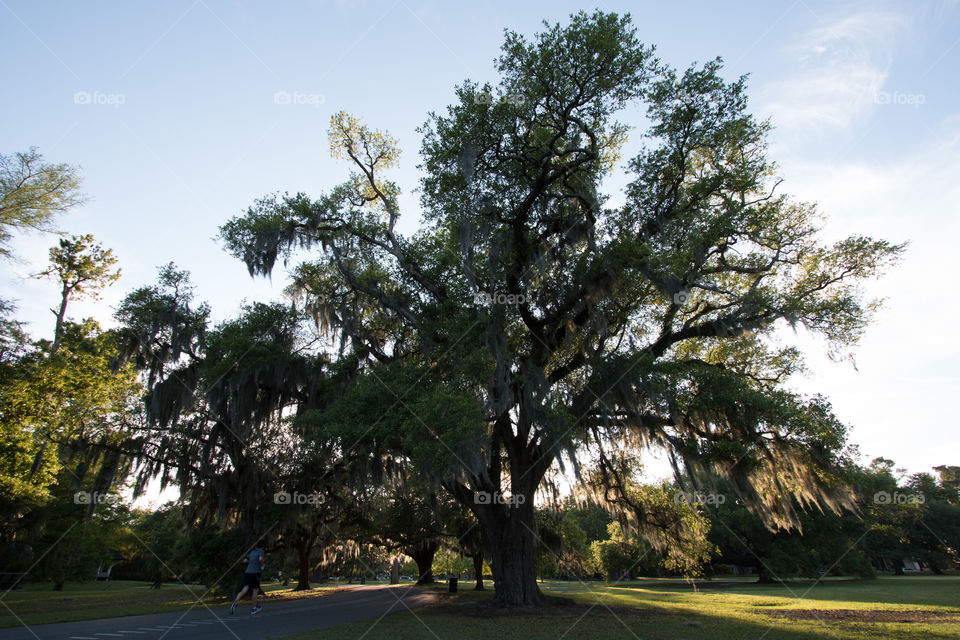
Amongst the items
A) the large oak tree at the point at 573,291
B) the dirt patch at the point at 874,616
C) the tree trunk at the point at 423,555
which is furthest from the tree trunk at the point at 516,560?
the tree trunk at the point at 423,555

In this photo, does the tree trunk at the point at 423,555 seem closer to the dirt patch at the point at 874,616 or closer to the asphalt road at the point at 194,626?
the asphalt road at the point at 194,626

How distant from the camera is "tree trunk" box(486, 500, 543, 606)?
1349 cm

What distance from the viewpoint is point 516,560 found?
1377 centimetres

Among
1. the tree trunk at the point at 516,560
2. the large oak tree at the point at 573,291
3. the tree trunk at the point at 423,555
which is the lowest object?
the tree trunk at the point at 423,555

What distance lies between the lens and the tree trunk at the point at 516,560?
44.3 feet

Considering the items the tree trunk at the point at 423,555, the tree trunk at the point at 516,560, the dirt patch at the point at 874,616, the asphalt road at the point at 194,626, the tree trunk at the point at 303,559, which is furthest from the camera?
the tree trunk at the point at 423,555

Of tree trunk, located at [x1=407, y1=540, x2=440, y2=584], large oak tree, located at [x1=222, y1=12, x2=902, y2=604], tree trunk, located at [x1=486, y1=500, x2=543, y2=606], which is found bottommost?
tree trunk, located at [x1=407, y1=540, x2=440, y2=584]

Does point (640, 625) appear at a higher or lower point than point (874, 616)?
higher

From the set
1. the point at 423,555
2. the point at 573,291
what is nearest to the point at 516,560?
the point at 573,291

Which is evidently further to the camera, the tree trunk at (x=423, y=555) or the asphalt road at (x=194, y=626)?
the tree trunk at (x=423, y=555)

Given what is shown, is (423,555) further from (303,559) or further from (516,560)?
(516,560)

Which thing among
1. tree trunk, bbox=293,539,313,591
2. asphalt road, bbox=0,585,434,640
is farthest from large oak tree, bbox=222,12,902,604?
tree trunk, bbox=293,539,313,591

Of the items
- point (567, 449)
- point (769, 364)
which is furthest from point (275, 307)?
point (769, 364)

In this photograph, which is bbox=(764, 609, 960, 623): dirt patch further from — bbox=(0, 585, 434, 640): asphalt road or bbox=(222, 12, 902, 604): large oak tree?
bbox=(0, 585, 434, 640): asphalt road
